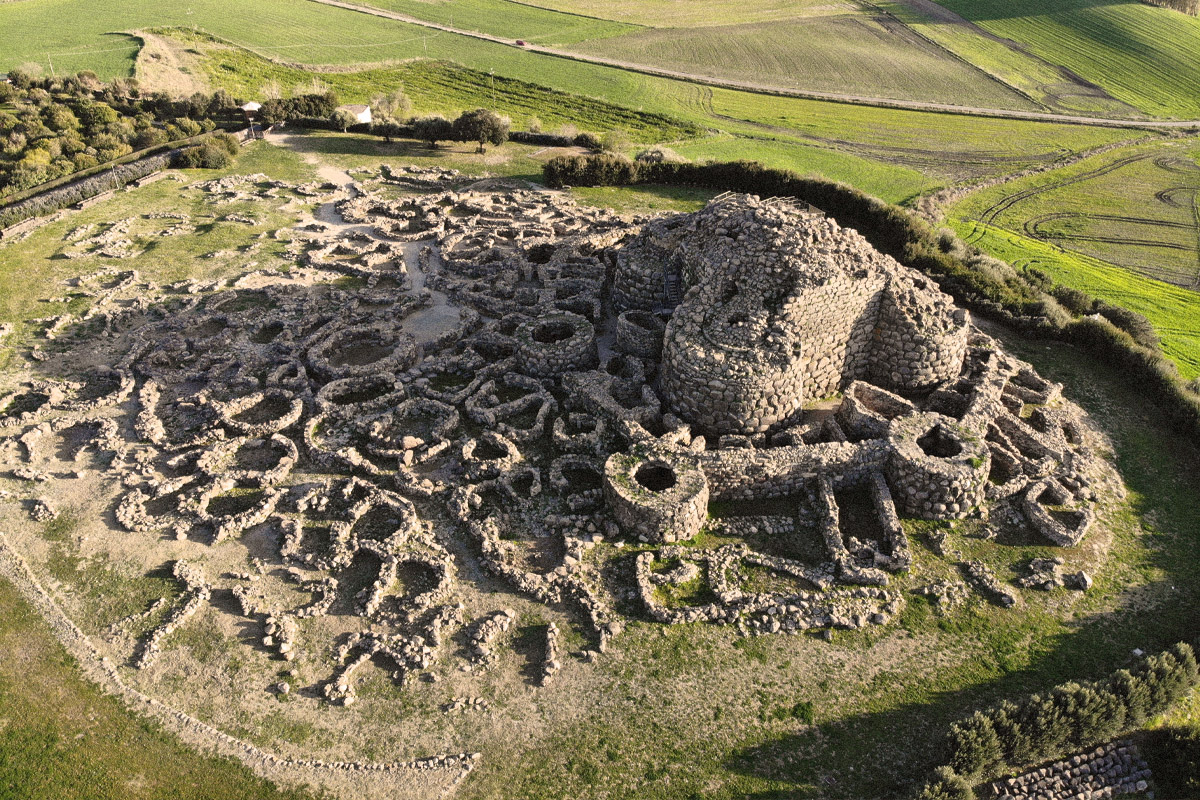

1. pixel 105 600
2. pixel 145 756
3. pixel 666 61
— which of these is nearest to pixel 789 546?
pixel 145 756

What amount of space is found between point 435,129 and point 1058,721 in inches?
2058

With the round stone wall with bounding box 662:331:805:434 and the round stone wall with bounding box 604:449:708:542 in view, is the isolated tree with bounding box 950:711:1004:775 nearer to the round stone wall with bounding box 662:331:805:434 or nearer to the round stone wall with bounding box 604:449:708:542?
the round stone wall with bounding box 604:449:708:542

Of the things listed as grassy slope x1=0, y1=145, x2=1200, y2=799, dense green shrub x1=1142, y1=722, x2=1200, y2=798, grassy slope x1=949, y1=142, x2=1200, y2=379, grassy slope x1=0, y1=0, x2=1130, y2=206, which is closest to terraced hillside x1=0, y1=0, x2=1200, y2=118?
grassy slope x1=0, y1=0, x2=1130, y2=206

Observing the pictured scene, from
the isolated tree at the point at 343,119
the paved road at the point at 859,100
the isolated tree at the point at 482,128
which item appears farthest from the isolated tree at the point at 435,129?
the paved road at the point at 859,100

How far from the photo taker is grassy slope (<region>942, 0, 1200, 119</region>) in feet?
252

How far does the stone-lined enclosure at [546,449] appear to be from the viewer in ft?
62.0

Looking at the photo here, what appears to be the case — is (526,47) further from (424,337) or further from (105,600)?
(105,600)

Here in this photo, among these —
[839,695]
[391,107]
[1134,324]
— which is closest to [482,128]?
[391,107]

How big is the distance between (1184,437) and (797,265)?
602 inches

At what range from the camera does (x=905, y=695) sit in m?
17.2

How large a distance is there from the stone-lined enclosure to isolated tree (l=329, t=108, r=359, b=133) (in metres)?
27.6

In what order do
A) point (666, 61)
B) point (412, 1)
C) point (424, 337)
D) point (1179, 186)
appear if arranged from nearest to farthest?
point (424, 337) < point (1179, 186) < point (666, 61) < point (412, 1)

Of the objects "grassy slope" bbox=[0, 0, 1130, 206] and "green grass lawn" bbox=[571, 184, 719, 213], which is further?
"grassy slope" bbox=[0, 0, 1130, 206]

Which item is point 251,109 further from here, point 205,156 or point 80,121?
point 80,121
